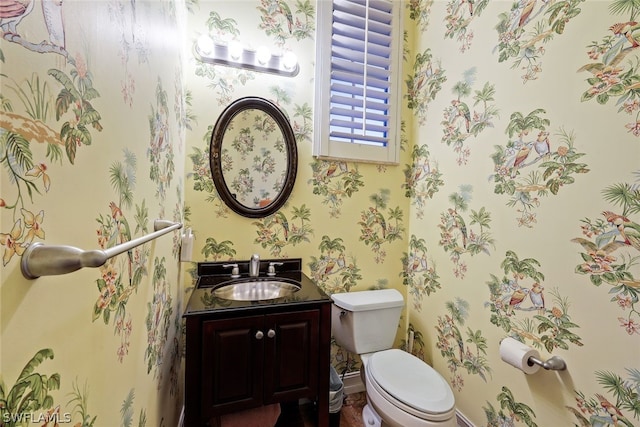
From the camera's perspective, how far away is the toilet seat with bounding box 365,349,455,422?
109 centimetres

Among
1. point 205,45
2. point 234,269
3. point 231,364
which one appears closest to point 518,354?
point 231,364

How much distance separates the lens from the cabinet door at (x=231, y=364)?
3.48 ft

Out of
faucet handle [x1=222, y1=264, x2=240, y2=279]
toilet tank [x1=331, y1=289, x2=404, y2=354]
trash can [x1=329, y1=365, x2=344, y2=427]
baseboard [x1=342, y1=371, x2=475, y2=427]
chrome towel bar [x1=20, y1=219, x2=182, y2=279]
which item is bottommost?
baseboard [x1=342, y1=371, x2=475, y2=427]

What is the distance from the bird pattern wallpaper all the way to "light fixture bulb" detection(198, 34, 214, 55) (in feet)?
0.24

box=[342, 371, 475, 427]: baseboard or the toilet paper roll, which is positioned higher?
the toilet paper roll

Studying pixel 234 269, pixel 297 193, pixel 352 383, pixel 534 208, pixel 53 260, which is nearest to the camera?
pixel 53 260

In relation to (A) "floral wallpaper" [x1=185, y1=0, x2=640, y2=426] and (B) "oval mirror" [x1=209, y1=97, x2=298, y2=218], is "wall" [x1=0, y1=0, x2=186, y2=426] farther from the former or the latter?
(A) "floral wallpaper" [x1=185, y1=0, x2=640, y2=426]

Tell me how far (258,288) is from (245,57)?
1324mm

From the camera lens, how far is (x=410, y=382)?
125 cm

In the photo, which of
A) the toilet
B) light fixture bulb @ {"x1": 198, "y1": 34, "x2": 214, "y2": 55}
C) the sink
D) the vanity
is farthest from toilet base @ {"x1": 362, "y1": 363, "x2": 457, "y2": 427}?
light fixture bulb @ {"x1": 198, "y1": 34, "x2": 214, "y2": 55}

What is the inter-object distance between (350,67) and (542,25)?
98 centimetres

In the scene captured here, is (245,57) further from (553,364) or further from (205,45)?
(553,364)

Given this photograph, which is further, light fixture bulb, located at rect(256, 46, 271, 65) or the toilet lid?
light fixture bulb, located at rect(256, 46, 271, 65)

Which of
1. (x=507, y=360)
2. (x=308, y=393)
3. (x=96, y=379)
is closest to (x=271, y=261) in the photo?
(x=308, y=393)
